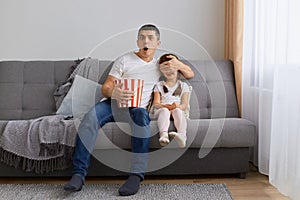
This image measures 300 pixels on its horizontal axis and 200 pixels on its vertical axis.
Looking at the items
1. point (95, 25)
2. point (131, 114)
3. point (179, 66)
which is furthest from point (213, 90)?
point (95, 25)

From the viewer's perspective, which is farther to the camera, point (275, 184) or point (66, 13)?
point (66, 13)

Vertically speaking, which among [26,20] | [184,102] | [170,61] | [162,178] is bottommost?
[162,178]

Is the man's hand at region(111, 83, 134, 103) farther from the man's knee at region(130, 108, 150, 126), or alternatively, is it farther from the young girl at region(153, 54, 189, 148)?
the young girl at region(153, 54, 189, 148)

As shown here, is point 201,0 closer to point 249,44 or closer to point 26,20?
point 249,44

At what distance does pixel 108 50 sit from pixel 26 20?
0.70 m

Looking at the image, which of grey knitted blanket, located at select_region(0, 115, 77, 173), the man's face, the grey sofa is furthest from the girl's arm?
grey knitted blanket, located at select_region(0, 115, 77, 173)

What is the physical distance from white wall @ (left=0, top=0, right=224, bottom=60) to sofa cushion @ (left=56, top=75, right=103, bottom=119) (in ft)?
1.77

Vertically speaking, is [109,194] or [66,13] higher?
[66,13]

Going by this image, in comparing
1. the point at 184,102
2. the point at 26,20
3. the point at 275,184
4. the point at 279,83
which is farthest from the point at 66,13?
the point at 275,184

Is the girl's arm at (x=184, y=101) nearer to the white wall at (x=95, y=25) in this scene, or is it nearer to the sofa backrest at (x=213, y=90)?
the sofa backrest at (x=213, y=90)

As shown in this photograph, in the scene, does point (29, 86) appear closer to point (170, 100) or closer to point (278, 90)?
point (170, 100)

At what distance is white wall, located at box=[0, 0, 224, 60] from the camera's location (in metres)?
3.25

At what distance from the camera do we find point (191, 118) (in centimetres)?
277

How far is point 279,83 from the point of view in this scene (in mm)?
2113
